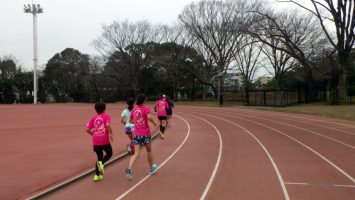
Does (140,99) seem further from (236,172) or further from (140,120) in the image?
(236,172)

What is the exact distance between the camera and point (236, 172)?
29.9 feet

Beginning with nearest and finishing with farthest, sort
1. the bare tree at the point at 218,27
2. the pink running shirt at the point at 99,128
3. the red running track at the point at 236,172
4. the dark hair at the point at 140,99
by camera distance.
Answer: the red running track at the point at 236,172 → the pink running shirt at the point at 99,128 → the dark hair at the point at 140,99 → the bare tree at the point at 218,27

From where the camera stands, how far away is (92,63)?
75062 millimetres

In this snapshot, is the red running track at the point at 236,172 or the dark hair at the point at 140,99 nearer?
the red running track at the point at 236,172

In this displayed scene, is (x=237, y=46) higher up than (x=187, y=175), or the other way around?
(x=237, y=46)

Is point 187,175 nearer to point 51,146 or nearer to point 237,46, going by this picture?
point 51,146

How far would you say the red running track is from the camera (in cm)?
723

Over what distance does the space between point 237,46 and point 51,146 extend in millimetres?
40511

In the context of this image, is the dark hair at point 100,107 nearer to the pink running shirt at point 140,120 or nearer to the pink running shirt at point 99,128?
the pink running shirt at point 99,128

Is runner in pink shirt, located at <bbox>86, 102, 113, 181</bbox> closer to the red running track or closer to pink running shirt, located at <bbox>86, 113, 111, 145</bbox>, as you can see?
pink running shirt, located at <bbox>86, 113, 111, 145</bbox>

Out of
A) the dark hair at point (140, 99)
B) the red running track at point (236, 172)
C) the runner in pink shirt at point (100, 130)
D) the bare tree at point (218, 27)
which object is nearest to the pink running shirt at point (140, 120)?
the dark hair at point (140, 99)

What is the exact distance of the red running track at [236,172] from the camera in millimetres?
7234

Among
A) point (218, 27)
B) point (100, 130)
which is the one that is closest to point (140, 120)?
point (100, 130)

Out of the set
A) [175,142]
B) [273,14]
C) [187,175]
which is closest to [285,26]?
[273,14]
